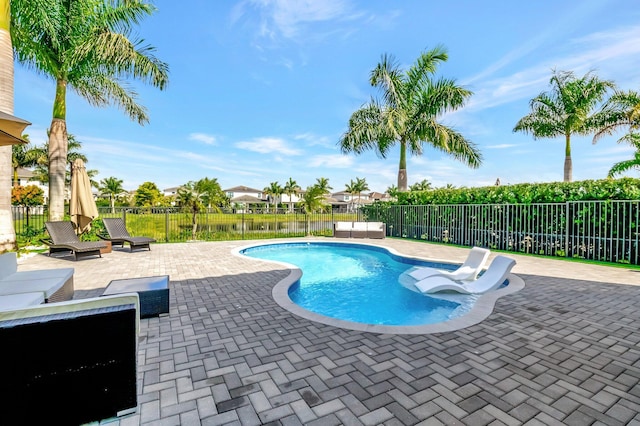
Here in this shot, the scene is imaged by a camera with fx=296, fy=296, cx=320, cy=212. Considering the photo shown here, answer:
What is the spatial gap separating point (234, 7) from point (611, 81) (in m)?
17.4

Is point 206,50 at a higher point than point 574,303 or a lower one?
higher

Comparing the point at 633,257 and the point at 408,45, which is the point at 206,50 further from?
the point at 633,257

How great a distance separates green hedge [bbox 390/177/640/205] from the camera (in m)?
8.27

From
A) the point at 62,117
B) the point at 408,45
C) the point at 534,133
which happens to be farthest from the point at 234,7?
the point at 534,133

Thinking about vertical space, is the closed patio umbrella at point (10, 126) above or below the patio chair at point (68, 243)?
above

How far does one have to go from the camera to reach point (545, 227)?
9.88 m

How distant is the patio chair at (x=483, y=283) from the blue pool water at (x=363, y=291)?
0.19 m

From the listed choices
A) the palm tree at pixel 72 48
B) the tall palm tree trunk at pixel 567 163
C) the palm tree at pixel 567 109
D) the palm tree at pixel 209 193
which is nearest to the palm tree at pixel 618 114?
the palm tree at pixel 567 109

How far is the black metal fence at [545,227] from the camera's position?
8.23 meters

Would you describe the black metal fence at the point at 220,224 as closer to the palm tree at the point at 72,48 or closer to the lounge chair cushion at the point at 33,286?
the palm tree at the point at 72,48

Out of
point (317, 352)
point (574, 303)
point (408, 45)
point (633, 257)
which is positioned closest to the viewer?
point (317, 352)

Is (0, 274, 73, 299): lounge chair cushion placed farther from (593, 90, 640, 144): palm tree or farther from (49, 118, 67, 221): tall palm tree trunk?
(593, 90, 640, 144): palm tree

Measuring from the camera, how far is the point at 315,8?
9156 millimetres

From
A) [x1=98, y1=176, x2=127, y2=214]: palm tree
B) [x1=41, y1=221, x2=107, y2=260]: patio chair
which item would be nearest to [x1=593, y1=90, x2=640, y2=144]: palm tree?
[x1=41, y1=221, x2=107, y2=260]: patio chair
